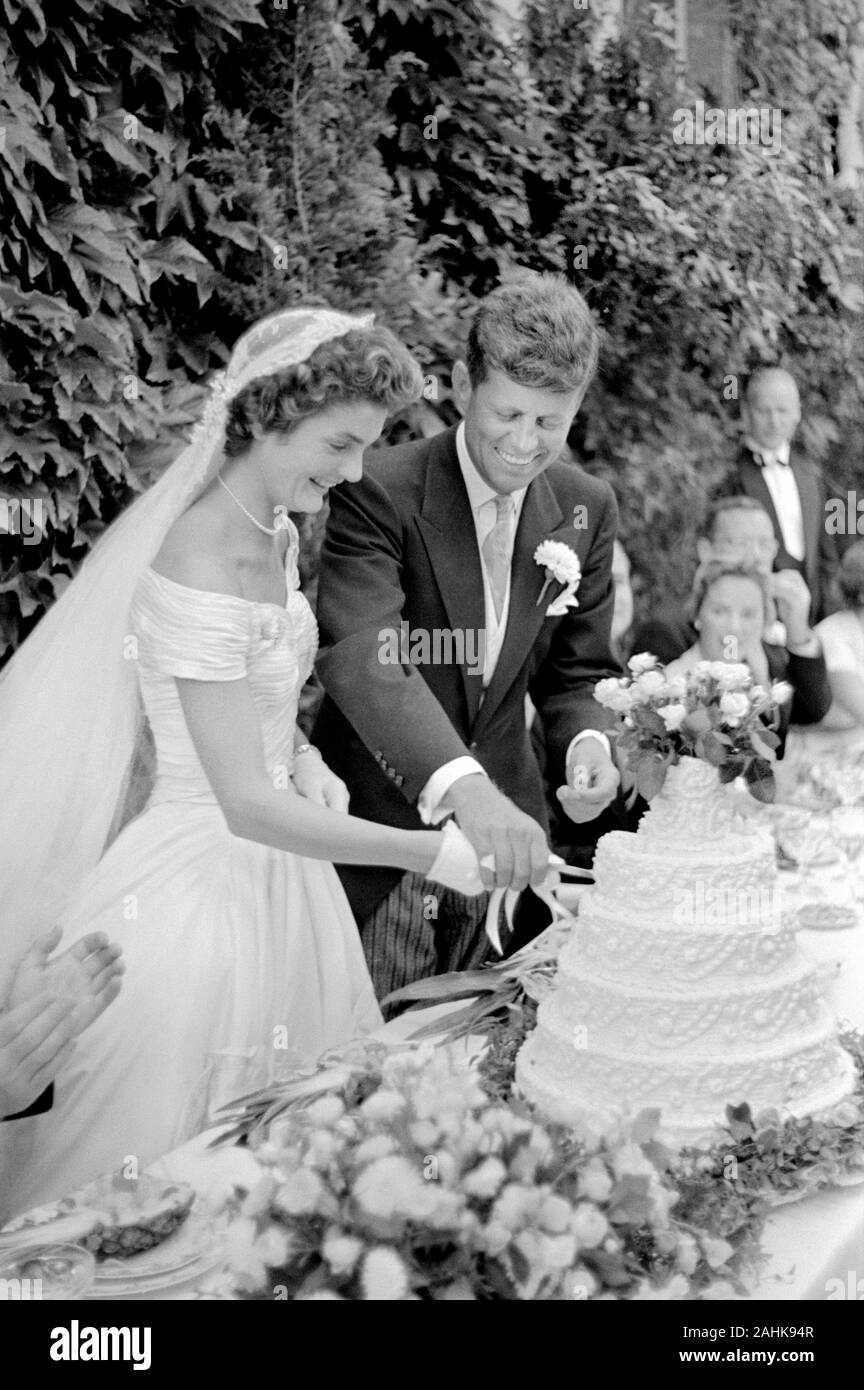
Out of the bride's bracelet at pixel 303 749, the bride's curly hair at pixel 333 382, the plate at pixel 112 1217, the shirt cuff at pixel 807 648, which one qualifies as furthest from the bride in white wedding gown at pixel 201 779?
the shirt cuff at pixel 807 648

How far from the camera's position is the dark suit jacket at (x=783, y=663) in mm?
3861

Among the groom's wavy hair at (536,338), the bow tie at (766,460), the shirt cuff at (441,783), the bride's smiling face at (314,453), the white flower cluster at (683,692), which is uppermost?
the groom's wavy hair at (536,338)

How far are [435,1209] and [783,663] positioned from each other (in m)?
2.88

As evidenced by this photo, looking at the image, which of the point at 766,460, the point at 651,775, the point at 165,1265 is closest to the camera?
the point at 165,1265

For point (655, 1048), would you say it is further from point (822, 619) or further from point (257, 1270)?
point (822, 619)

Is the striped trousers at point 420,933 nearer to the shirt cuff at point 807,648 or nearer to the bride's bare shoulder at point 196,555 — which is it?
the bride's bare shoulder at point 196,555

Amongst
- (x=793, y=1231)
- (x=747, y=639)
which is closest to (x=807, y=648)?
(x=747, y=639)

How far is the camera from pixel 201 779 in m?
2.44

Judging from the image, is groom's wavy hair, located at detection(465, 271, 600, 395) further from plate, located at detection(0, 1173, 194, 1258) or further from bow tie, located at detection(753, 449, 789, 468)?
bow tie, located at detection(753, 449, 789, 468)

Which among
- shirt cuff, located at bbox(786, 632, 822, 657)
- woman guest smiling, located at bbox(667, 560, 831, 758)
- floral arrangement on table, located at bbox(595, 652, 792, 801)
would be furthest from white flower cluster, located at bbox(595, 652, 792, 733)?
shirt cuff, located at bbox(786, 632, 822, 657)

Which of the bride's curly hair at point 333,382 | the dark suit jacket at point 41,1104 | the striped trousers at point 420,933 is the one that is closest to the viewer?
the dark suit jacket at point 41,1104

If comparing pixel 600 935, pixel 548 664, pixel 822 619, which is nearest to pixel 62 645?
pixel 548 664

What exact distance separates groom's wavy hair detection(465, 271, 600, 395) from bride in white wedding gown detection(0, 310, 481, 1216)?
19 cm

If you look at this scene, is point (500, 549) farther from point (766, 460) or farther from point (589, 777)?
point (766, 460)
